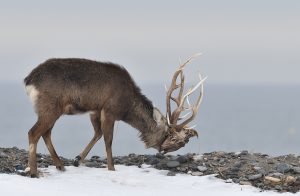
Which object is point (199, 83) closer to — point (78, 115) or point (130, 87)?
point (130, 87)

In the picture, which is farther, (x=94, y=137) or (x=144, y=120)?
(x=94, y=137)

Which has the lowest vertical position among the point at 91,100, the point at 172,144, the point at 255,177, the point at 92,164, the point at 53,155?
the point at 255,177

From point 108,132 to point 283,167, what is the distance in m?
3.71

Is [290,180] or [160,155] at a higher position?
[160,155]

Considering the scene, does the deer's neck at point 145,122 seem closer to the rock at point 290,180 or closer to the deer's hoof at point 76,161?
the deer's hoof at point 76,161

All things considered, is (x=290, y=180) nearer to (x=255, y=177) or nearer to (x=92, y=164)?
(x=255, y=177)

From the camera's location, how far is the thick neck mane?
17.1 metres

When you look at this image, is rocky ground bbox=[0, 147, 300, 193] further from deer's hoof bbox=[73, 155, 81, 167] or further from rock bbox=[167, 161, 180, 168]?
deer's hoof bbox=[73, 155, 81, 167]

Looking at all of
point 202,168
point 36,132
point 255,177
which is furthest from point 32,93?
point 255,177

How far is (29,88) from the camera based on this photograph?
1563 centimetres

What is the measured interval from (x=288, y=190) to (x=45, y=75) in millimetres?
5270

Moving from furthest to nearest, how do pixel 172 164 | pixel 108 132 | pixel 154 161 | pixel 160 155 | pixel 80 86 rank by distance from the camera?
pixel 160 155
pixel 154 161
pixel 172 164
pixel 108 132
pixel 80 86

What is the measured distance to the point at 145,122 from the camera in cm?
1730

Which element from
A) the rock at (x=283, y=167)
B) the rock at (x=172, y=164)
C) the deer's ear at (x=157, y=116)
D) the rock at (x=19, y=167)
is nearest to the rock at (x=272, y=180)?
the rock at (x=283, y=167)
